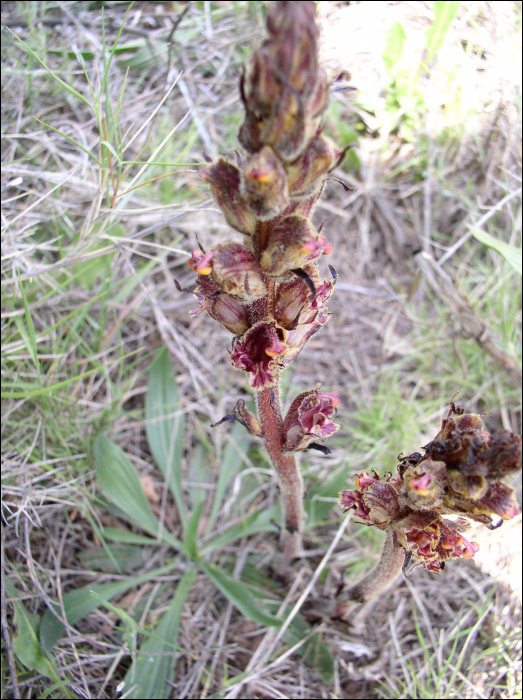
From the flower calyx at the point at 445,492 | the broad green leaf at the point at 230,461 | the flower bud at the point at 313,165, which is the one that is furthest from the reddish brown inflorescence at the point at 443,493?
the broad green leaf at the point at 230,461

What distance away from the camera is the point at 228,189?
171 centimetres

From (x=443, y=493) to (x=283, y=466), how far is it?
2.80 ft

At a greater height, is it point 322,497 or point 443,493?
point 443,493

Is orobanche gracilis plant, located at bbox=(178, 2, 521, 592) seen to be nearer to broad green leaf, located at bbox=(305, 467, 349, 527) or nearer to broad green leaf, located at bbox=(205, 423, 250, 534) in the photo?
broad green leaf, located at bbox=(305, 467, 349, 527)

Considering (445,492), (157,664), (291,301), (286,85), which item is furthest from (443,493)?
(157,664)

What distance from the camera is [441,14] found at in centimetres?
418

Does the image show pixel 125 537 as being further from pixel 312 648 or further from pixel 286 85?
pixel 286 85

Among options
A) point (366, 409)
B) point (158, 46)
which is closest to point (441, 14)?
point (158, 46)

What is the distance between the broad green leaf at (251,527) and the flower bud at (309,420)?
1357 millimetres

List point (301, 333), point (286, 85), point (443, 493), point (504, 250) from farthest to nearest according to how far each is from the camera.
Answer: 1. point (504, 250)
2. point (301, 333)
3. point (443, 493)
4. point (286, 85)

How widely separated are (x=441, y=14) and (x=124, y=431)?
14.0ft

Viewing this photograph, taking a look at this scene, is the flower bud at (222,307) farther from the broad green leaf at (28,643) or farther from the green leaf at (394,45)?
the green leaf at (394,45)

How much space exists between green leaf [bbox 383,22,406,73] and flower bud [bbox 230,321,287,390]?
3577mm

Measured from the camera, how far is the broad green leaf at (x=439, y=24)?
416 centimetres
